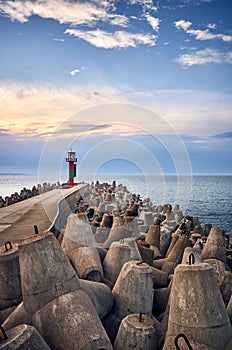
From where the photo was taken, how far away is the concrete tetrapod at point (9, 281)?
3672 millimetres

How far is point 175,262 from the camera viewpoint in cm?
552

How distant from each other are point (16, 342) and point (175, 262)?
3518 millimetres

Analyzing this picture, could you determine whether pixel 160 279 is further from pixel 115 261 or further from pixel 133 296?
pixel 133 296

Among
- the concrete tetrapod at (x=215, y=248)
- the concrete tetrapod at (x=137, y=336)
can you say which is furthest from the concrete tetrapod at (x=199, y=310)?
the concrete tetrapod at (x=215, y=248)

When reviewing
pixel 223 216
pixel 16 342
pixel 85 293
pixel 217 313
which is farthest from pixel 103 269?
pixel 223 216

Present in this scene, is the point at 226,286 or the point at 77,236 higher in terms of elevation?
the point at 77,236

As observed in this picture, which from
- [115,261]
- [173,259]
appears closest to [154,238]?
[173,259]

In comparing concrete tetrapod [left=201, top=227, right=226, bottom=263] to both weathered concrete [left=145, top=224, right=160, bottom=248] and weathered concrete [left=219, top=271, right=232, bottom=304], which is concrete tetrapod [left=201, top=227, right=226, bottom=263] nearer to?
weathered concrete [left=219, top=271, right=232, bottom=304]

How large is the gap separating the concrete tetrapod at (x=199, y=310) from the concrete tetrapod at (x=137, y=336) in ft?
0.61

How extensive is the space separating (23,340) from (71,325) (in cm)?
53

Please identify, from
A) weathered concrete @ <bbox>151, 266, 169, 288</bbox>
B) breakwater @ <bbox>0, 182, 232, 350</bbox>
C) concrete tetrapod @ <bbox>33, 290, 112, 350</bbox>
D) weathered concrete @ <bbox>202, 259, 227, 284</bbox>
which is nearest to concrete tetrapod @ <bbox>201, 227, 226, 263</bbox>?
weathered concrete @ <bbox>202, 259, 227, 284</bbox>

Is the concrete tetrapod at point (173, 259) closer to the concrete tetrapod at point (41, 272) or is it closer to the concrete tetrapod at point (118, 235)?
the concrete tetrapod at point (118, 235)

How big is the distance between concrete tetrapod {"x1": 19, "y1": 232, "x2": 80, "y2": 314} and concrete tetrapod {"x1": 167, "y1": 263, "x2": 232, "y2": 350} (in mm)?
965

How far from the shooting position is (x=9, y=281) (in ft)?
12.1
